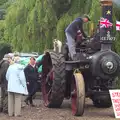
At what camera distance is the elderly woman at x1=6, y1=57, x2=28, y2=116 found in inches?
439

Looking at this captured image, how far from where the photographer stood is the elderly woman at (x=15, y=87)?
11148 millimetres

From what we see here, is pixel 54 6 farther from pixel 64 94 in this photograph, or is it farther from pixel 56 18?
pixel 64 94

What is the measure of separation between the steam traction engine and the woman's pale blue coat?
38.9 inches

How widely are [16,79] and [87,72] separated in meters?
1.93

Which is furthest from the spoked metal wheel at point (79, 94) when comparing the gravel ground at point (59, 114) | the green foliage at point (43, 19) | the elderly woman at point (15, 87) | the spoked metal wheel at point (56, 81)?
the green foliage at point (43, 19)

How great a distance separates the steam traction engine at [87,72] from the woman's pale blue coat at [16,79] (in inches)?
38.9

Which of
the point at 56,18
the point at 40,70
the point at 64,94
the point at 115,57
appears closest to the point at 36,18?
the point at 56,18

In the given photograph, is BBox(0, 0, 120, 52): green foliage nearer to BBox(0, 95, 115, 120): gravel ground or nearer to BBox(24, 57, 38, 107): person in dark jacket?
BBox(24, 57, 38, 107): person in dark jacket

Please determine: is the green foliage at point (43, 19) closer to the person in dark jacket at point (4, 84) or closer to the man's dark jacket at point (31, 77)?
the man's dark jacket at point (31, 77)

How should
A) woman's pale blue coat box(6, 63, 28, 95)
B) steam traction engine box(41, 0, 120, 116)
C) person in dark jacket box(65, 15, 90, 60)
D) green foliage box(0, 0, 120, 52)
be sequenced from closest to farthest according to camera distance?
steam traction engine box(41, 0, 120, 116) < woman's pale blue coat box(6, 63, 28, 95) < person in dark jacket box(65, 15, 90, 60) < green foliage box(0, 0, 120, 52)

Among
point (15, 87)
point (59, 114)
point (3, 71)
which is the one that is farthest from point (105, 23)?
point (3, 71)

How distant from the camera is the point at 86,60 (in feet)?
37.4

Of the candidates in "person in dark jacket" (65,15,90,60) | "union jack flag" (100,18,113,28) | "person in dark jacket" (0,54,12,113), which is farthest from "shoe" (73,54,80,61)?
"person in dark jacket" (0,54,12,113)

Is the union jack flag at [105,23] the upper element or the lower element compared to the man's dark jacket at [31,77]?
upper
